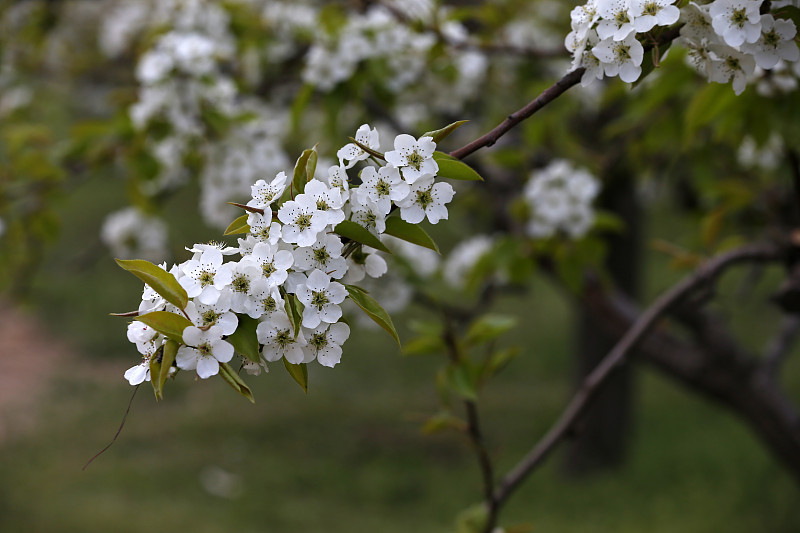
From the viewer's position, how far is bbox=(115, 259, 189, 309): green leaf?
2.65ft

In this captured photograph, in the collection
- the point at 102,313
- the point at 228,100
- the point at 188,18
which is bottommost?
the point at 102,313

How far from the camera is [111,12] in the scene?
16.5 ft

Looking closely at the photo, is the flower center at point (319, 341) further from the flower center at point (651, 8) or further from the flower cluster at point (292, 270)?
the flower center at point (651, 8)

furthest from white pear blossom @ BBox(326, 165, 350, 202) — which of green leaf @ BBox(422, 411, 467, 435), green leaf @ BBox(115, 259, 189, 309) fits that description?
green leaf @ BBox(422, 411, 467, 435)

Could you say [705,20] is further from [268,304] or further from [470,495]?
[470,495]

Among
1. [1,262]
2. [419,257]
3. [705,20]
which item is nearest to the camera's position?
[705,20]

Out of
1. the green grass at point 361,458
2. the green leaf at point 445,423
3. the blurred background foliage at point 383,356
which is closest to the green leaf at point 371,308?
the green leaf at point 445,423

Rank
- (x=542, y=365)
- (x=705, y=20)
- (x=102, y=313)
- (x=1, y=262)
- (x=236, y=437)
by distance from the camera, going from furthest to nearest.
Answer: (x=102, y=313) → (x=542, y=365) → (x=236, y=437) → (x=1, y=262) → (x=705, y=20)

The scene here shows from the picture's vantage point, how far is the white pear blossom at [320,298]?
83 cm

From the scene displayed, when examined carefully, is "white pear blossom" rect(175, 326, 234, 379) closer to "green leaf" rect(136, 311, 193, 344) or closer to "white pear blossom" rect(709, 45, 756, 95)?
"green leaf" rect(136, 311, 193, 344)

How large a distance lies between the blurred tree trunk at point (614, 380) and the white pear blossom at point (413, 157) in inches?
156

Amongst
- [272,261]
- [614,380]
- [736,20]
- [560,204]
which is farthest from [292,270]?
[614,380]

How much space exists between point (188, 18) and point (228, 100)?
0.48 metres

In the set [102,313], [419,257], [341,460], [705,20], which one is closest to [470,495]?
[341,460]
